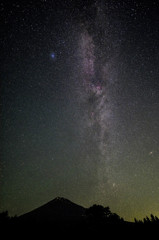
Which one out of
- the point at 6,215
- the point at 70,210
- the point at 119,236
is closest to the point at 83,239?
the point at 119,236

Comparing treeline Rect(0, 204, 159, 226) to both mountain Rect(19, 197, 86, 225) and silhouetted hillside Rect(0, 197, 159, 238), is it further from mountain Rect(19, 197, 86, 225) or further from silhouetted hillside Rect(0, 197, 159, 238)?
mountain Rect(19, 197, 86, 225)

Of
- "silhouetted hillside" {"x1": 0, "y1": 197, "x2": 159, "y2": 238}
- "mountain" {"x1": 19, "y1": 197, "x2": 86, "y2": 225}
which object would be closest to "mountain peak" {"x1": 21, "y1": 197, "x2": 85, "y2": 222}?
"mountain" {"x1": 19, "y1": 197, "x2": 86, "y2": 225}

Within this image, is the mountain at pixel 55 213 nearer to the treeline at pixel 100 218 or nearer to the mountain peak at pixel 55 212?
the mountain peak at pixel 55 212

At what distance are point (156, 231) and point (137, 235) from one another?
3.61 m

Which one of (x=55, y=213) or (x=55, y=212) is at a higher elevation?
(x=55, y=212)

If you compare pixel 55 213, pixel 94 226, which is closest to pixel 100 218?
pixel 94 226

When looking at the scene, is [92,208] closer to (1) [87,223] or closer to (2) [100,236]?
(1) [87,223]

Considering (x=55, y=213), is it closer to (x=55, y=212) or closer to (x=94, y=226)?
(x=55, y=212)

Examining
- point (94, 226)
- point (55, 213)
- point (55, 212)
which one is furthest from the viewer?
point (55, 212)

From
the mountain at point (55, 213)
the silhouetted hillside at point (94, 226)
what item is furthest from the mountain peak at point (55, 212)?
the silhouetted hillside at point (94, 226)

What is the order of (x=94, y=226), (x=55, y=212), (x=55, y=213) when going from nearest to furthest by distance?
1. (x=94, y=226)
2. (x=55, y=213)
3. (x=55, y=212)

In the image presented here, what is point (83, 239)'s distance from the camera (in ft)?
89.5

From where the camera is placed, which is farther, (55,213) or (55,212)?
(55,212)

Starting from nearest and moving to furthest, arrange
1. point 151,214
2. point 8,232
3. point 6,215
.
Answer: point 8,232 < point 6,215 < point 151,214
